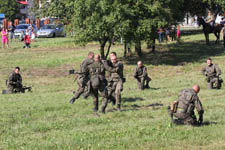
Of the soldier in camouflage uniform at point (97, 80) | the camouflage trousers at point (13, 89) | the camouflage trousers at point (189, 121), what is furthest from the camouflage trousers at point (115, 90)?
the camouflage trousers at point (13, 89)

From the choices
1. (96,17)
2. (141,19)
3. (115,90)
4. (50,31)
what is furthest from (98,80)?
(50,31)

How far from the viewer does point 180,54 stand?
37.3 metres

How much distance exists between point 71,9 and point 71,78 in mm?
5791

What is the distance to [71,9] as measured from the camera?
107 feet

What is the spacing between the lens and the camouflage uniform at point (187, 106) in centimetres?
1241

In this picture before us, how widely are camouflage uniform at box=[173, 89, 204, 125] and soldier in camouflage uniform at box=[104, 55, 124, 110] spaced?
3637 mm

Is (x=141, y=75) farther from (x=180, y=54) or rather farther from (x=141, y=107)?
(x=180, y=54)

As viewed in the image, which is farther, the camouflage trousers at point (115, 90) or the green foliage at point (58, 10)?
the green foliage at point (58, 10)

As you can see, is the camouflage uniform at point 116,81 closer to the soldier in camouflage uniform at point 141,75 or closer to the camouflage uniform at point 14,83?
the soldier in camouflage uniform at point 141,75

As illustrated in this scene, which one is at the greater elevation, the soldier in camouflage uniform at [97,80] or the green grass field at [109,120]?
the soldier in camouflage uniform at [97,80]

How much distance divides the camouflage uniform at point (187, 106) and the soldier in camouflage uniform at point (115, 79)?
364cm

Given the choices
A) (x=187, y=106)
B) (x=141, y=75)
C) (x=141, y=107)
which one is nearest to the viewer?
(x=187, y=106)

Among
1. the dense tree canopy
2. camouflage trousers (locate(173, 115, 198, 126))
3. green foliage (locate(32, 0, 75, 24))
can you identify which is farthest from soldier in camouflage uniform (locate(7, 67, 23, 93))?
green foliage (locate(32, 0, 75, 24))

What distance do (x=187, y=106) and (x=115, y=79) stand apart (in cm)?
Result: 453
